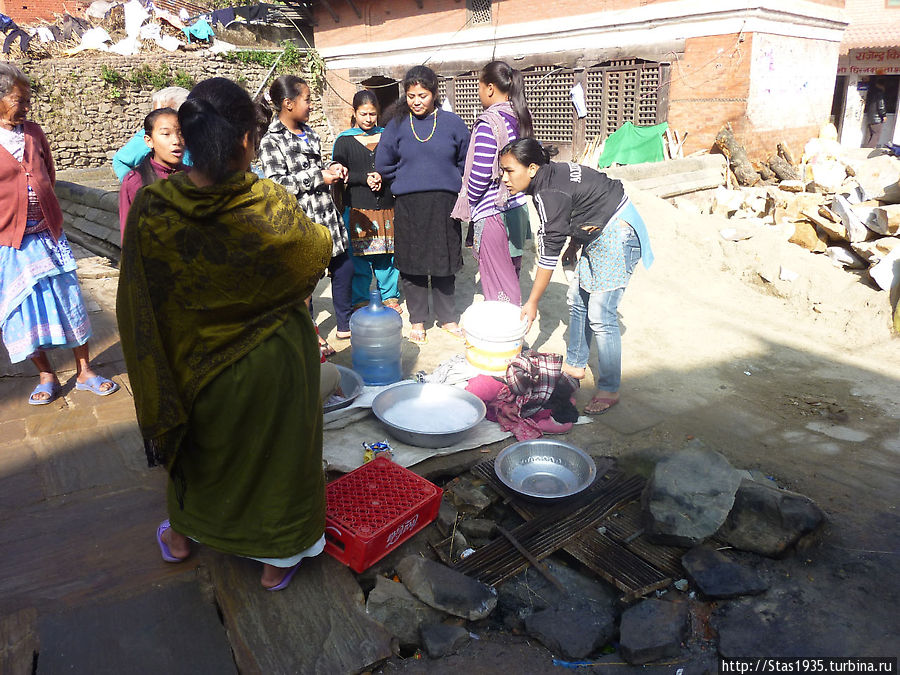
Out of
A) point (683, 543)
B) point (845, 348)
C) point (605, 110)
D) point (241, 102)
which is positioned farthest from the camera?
point (605, 110)

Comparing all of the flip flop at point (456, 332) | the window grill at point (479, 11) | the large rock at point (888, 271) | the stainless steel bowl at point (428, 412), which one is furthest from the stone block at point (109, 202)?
the window grill at point (479, 11)

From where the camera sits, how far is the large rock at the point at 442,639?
214cm

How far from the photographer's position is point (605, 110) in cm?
1281

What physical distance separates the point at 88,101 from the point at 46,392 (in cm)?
1570

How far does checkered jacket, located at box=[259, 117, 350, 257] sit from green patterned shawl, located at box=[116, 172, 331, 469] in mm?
2053

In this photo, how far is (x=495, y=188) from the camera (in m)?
4.38

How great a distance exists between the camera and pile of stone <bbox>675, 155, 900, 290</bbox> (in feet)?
19.4

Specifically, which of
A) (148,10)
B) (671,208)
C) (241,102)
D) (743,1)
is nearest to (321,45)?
(148,10)

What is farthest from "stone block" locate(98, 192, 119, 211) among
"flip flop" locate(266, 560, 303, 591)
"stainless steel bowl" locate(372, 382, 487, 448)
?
"flip flop" locate(266, 560, 303, 591)

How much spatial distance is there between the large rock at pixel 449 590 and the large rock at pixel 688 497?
786mm

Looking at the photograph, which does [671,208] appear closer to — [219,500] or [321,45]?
[219,500]

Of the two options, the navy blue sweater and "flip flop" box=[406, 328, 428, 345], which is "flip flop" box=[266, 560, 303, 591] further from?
the navy blue sweater

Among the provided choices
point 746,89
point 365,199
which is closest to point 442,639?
point 365,199

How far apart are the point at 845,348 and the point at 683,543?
3419 millimetres
